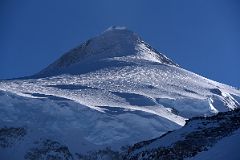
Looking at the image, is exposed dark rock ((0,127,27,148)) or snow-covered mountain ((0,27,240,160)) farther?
snow-covered mountain ((0,27,240,160))

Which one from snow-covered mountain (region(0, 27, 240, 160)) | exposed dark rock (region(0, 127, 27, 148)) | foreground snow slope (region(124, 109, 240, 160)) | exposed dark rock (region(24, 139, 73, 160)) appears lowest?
foreground snow slope (region(124, 109, 240, 160))

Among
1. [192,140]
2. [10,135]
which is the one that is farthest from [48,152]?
[192,140]

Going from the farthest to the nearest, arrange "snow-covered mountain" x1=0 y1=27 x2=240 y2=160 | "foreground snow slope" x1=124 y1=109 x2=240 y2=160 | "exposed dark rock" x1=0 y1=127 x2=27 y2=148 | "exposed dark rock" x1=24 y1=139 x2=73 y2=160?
"snow-covered mountain" x1=0 y1=27 x2=240 y2=160
"exposed dark rock" x1=0 y1=127 x2=27 y2=148
"exposed dark rock" x1=24 y1=139 x2=73 y2=160
"foreground snow slope" x1=124 y1=109 x2=240 y2=160

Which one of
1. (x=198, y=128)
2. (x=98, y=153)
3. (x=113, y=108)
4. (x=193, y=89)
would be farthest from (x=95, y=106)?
(x=198, y=128)

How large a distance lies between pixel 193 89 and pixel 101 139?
202 feet

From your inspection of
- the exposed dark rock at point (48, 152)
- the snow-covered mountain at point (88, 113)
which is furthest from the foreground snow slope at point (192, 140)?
the snow-covered mountain at point (88, 113)

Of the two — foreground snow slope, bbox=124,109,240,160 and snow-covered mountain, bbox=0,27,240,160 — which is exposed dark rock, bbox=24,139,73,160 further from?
foreground snow slope, bbox=124,109,240,160

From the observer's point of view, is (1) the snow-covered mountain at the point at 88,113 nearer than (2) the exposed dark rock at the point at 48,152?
No

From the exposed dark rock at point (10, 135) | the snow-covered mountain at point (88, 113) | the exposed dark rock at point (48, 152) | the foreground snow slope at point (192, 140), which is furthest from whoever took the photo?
the snow-covered mountain at point (88, 113)

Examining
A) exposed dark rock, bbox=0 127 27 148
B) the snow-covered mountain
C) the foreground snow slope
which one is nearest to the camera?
the foreground snow slope

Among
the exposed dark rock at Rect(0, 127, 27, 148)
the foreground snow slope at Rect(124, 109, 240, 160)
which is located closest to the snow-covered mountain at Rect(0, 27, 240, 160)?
the exposed dark rock at Rect(0, 127, 27, 148)

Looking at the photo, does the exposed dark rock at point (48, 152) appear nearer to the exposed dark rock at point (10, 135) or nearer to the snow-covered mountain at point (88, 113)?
the snow-covered mountain at point (88, 113)

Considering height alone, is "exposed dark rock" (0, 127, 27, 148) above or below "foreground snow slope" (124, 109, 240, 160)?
Answer: above

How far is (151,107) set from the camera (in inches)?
6767
